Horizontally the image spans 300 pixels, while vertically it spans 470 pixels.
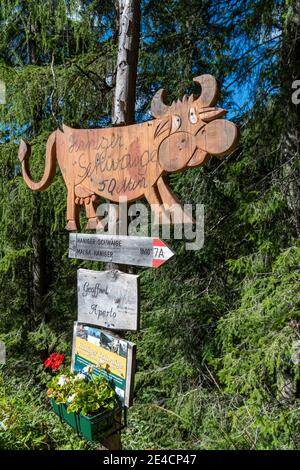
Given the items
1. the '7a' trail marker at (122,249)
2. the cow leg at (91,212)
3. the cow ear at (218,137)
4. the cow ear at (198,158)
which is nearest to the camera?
the cow ear at (218,137)

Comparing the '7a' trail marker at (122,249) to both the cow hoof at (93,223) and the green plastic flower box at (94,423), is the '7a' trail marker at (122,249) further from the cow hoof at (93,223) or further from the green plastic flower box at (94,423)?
Answer: the green plastic flower box at (94,423)

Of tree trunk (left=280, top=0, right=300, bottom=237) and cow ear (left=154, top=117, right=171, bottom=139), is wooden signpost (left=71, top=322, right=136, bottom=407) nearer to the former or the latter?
cow ear (left=154, top=117, right=171, bottom=139)

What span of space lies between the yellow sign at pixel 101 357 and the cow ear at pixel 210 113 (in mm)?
1344

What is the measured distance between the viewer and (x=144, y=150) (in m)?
1.96

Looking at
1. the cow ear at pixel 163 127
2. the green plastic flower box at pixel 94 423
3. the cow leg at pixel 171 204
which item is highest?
the cow ear at pixel 163 127

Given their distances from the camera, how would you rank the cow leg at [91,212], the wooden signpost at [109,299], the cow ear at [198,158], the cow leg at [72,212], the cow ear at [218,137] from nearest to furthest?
the cow ear at [218,137], the cow ear at [198,158], the wooden signpost at [109,299], the cow leg at [91,212], the cow leg at [72,212]

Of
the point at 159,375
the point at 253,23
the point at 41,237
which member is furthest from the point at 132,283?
the point at 41,237

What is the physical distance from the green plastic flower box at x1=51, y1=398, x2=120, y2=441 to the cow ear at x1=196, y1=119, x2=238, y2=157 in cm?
151

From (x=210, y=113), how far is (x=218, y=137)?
0.12m

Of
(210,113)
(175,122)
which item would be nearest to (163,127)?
(175,122)

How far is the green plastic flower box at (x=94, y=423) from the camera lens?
1.86 m

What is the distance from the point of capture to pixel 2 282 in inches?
219

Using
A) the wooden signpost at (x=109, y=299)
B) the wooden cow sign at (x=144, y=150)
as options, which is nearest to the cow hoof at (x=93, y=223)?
the wooden cow sign at (x=144, y=150)

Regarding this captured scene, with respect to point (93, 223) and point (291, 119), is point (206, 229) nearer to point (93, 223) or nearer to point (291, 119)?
point (291, 119)
